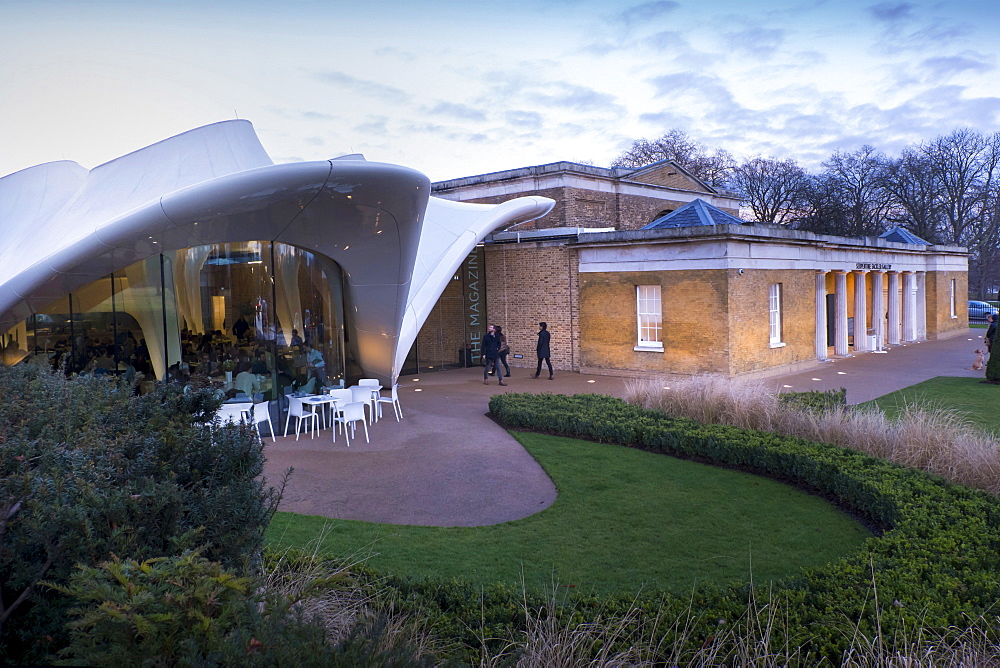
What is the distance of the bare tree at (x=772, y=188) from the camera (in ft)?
194

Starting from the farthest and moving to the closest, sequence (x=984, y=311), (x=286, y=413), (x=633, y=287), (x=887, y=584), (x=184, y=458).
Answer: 1. (x=984, y=311)
2. (x=633, y=287)
3. (x=286, y=413)
4. (x=887, y=584)
5. (x=184, y=458)

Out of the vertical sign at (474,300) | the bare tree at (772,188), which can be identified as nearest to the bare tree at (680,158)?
the bare tree at (772,188)

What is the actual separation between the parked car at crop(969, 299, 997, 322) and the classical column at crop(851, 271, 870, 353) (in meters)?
25.9

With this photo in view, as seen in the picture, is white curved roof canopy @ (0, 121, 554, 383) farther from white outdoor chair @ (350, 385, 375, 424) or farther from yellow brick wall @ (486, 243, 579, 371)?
yellow brick wall @ (486, 243, 579, 371)

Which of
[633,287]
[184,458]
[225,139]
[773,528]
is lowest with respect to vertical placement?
[773,528]

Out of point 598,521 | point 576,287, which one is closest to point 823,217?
point 576,287

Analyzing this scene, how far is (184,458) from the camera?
14.0 ft

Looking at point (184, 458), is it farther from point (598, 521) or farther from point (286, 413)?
point (286, 413)

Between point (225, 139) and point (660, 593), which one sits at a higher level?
point (225, 139)

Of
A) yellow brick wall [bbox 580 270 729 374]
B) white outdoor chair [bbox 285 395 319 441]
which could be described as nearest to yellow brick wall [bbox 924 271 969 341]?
yellow brick wall [bbox 580 270 729 374]

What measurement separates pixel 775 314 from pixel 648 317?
3.83m

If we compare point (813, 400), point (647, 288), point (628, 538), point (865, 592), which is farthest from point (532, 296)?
point (865, 592)

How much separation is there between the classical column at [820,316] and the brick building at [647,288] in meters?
0.05

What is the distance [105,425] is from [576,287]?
19.4 meters
